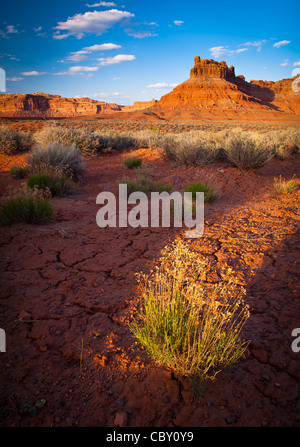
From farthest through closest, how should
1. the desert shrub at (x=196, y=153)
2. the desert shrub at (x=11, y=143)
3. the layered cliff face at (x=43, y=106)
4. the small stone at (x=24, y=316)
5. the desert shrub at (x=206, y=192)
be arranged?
the layered cliff face at (x=43, y=106) → the desert shrub at (x=11, y=143) → the desert shrub at (x=196, y=153) → the desert shrub at (x=206, y=192) → the small stone at (x=24, y=316)

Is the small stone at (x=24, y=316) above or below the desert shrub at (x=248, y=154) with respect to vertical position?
below

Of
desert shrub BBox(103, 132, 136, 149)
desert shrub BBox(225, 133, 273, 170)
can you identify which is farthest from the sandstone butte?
desert shrub BBox(225, 133, 273, 170)

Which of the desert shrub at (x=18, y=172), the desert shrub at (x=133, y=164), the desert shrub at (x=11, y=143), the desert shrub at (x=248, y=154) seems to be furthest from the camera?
the desert shrub at (x=11, y=143)

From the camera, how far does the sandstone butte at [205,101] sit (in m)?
60.9

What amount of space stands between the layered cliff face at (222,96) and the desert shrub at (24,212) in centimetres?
5973

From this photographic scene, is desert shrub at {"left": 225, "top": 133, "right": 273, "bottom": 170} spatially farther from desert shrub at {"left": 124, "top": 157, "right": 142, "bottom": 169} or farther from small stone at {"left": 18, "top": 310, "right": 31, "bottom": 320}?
small stone at {"left": 18, "top": 310, "right": 31, "bottom": 320}

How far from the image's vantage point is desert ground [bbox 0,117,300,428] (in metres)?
1.45

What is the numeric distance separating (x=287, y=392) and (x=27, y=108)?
311 ft

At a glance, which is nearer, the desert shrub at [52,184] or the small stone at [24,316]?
the small stone at [24,316]

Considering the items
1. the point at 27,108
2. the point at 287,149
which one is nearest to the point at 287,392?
the point at 287,149

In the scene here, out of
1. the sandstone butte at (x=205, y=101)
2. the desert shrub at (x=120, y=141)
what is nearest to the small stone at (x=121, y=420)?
the desert shrub at (x=120, y=141)

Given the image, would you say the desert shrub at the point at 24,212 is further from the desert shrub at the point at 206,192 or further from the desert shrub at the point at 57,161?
the desert shrub at the point at 206,192

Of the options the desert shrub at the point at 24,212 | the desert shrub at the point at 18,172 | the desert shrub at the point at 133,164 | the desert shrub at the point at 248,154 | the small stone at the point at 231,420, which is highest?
the desert shrub at the point at 248,154

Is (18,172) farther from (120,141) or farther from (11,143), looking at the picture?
(120,141)
